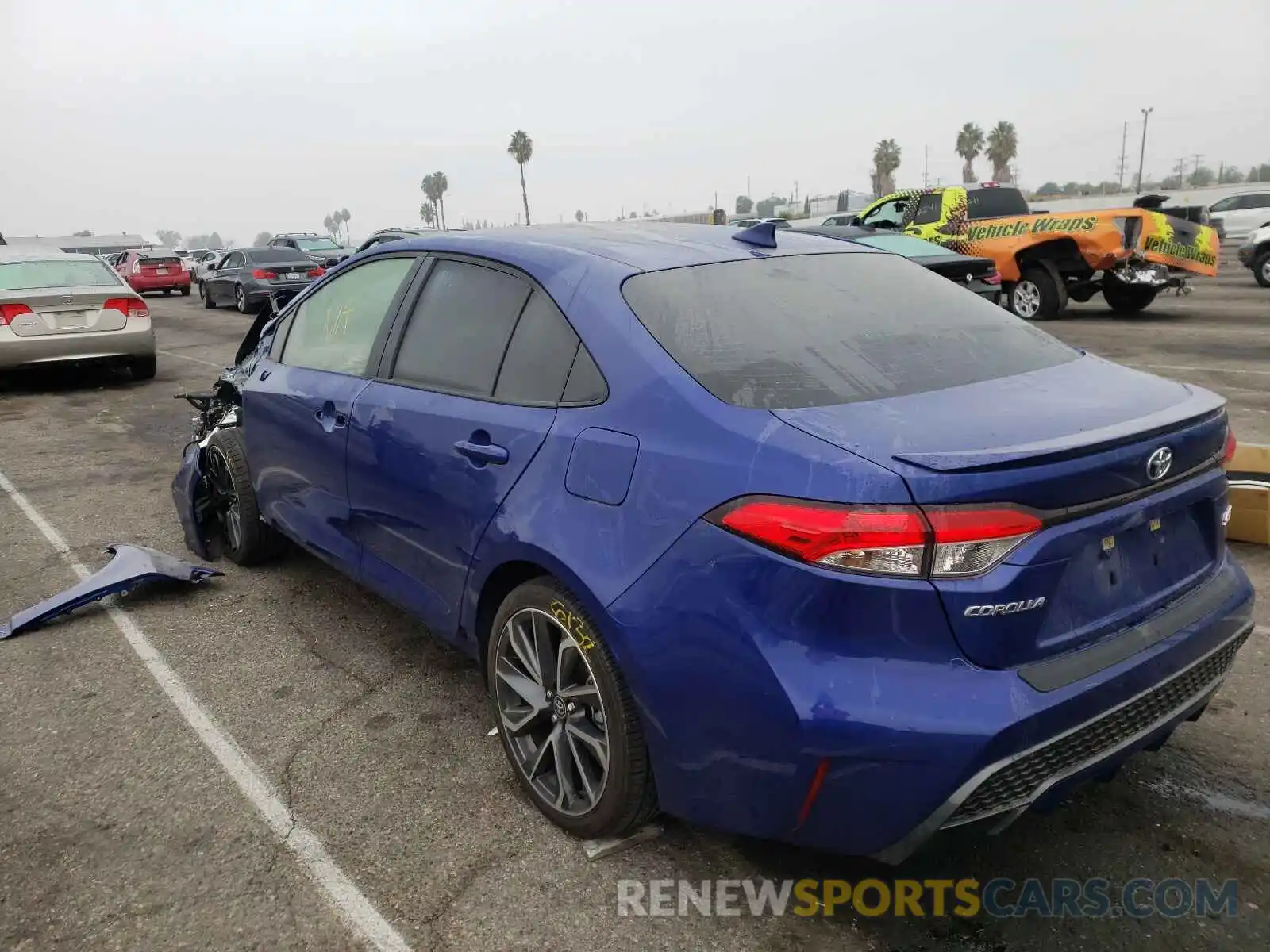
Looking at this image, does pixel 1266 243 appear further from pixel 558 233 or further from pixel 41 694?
pixel 41 694

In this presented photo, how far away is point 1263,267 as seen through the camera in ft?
57.2

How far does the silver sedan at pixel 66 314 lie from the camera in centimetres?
1024

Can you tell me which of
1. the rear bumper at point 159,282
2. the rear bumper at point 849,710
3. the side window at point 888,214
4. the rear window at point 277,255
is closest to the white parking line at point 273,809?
the rear bumper at point 849,710

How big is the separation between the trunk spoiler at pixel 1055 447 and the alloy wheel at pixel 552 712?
1022mm

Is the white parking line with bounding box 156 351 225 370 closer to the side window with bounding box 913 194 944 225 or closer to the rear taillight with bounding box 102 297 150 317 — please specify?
the rear taillight with bounding box 102 297 150 317

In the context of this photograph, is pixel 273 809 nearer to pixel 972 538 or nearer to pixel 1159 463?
pixel 972 538

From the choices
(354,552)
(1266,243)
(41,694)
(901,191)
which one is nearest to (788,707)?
(354,552)

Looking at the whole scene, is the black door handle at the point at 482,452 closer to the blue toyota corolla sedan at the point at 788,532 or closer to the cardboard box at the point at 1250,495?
the blue toyota corolla sedan at the point at 788,532

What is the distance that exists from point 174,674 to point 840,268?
2.94 metres

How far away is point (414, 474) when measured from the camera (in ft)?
10.2

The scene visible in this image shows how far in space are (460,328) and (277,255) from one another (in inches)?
798

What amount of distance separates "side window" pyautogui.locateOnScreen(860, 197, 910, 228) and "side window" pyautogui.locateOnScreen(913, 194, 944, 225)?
0.27 m

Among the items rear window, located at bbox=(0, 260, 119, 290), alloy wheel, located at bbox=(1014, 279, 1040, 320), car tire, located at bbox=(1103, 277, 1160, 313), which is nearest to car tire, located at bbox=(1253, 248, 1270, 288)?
car tire, located at bbox=(1103, 277, 1160, 313)

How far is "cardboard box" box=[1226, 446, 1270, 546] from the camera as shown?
4.73 m
